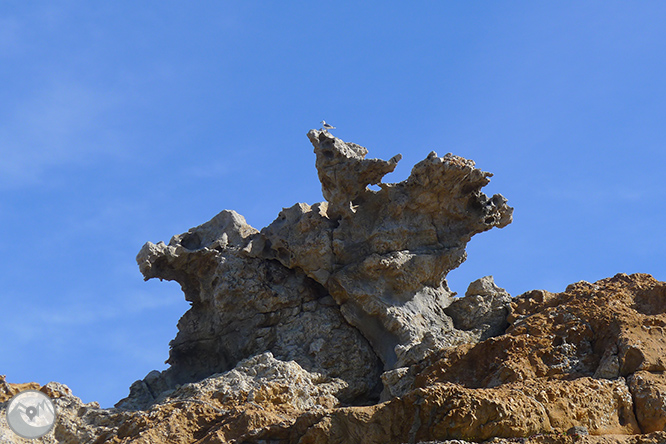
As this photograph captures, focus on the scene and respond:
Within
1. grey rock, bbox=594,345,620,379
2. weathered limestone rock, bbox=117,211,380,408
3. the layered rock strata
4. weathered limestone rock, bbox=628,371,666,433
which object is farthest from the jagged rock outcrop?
weathered limestone rock, bbox=628,371,666,433

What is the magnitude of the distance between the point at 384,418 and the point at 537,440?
2003 millimetres

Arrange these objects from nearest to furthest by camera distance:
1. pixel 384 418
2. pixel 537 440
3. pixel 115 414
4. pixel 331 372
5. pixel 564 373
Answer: pixel 537 440 < pixel 384 418 < pixel 564 373 < pixel 115 414 < pixel 331 372

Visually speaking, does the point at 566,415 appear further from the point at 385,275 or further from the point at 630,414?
the point at 385,275

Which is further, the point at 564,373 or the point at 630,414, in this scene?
the point at 564,373

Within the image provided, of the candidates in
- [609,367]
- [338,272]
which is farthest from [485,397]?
[338,272]

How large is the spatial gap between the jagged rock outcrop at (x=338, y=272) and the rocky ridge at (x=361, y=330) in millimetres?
26

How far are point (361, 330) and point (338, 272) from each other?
112cm

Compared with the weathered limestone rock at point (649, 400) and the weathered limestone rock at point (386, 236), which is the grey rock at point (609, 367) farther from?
the weathered limestone rock at point (386, 236)

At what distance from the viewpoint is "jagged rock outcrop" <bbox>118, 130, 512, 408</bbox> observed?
1711 centimetres

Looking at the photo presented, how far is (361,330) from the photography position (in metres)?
17.3

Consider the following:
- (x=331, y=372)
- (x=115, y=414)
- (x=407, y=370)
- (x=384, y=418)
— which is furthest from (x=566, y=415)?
(x=115, y=414)

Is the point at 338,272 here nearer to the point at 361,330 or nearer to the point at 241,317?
the point at 361,330

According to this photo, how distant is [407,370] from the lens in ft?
50.9

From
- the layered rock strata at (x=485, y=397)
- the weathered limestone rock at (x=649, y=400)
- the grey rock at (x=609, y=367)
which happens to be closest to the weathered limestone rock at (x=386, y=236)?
the layered rock strata at (x=485, y=397)
